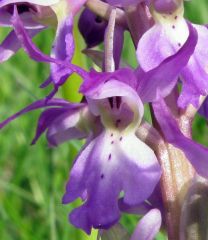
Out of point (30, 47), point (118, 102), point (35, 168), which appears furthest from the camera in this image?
point (35, 168)

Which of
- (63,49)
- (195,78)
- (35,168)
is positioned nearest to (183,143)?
(195,78)

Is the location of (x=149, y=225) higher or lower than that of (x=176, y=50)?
lower

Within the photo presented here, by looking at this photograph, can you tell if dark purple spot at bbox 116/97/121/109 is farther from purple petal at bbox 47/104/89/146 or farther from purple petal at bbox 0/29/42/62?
purple petal at bbox 0/29/42/62

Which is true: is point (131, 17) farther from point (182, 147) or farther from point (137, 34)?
point (182, 147)

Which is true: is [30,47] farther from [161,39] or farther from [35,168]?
[35,168]

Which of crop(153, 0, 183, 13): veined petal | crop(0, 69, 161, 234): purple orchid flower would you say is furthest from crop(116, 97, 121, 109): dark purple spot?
crop(153, 0, 183, 13): veined petal

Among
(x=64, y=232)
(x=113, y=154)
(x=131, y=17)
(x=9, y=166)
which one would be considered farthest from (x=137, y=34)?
(x=9, y=166)
